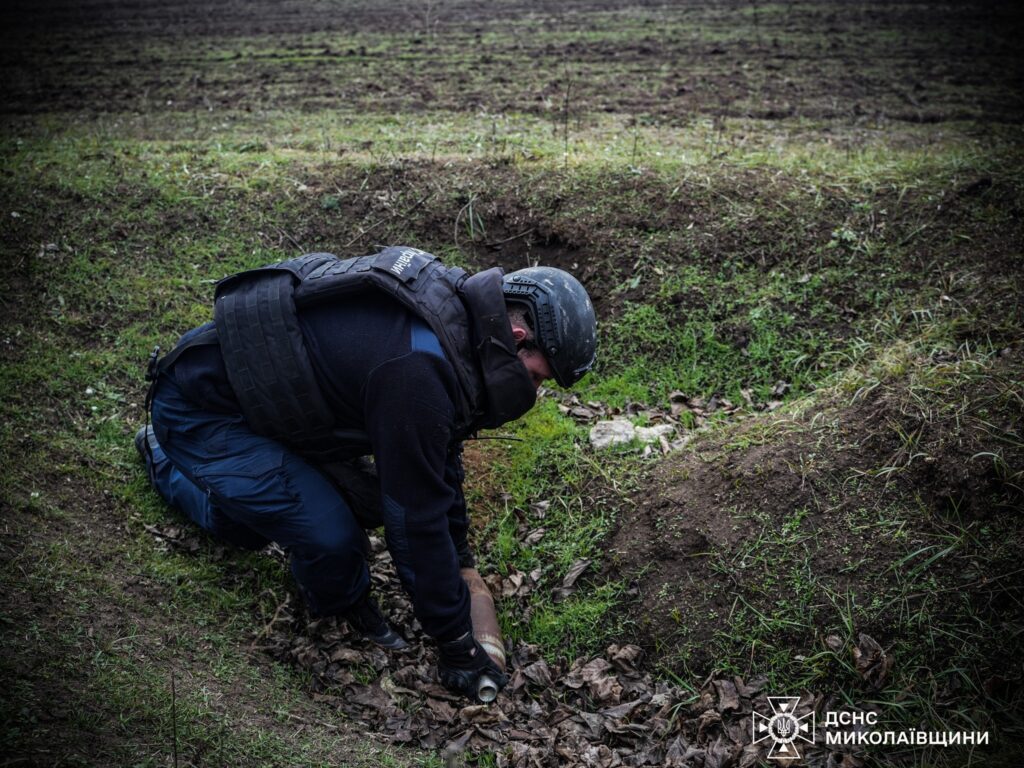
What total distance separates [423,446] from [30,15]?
59.0 feet

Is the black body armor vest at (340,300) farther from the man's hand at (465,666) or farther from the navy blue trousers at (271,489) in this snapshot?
the man's hand at (465,666)

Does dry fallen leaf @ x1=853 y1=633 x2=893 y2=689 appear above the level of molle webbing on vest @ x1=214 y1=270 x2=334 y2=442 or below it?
below

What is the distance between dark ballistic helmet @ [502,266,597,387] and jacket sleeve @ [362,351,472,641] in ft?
1.55

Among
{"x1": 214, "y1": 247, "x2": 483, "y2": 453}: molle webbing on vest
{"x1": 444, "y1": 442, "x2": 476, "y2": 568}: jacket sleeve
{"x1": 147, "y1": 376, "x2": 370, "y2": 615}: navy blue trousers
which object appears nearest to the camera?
{"x1": 214, "y1": 247, "x2": 483, "y2": 453}: molle webbing on vest

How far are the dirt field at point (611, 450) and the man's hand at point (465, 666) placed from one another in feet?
0.38

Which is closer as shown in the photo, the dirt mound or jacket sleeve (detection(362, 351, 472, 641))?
jacket sleeve (detection(362, 351, 472, 641))

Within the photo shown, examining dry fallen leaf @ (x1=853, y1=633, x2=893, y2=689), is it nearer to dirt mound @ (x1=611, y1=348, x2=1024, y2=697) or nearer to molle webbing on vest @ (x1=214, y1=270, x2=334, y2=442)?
dirt mound @ (x1=611, y1=348, x2=1024, y2=697)

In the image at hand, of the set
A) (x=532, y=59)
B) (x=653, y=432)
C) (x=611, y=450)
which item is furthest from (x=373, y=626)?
(x=532, y=59)

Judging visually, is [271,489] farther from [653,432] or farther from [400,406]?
[653,432]

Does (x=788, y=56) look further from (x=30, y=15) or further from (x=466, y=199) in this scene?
(x=30, y=15)

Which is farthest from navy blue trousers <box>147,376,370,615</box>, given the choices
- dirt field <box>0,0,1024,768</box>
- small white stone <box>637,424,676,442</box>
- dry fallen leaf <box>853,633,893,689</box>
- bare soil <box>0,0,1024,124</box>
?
bare soil <box>0,0,1024,124</box>

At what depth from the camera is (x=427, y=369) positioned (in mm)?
2994

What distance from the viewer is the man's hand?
11.5ft

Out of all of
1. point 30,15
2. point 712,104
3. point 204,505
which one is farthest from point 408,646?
point 30,15
